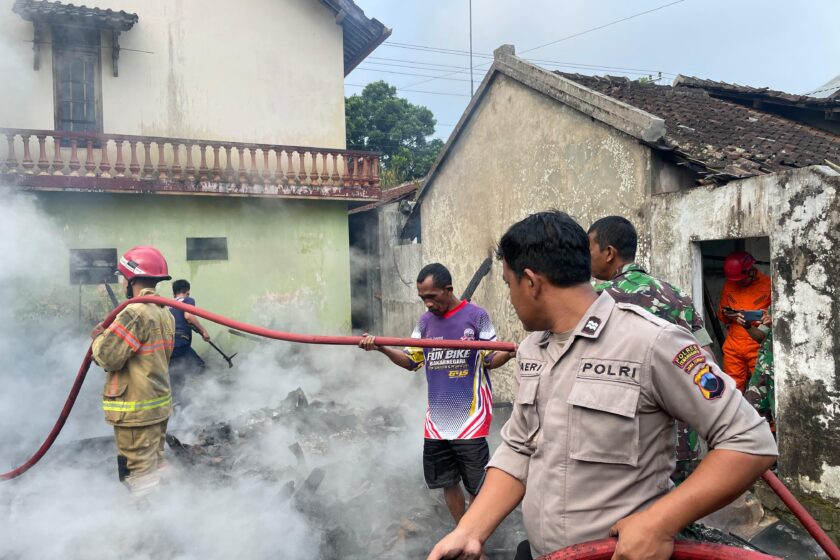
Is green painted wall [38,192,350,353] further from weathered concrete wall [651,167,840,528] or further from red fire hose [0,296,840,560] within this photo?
weathered concrete wall [651,167,840,528]

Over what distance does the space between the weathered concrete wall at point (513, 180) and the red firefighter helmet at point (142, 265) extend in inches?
178

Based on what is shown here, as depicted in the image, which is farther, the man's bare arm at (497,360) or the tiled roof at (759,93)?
the tiled roof at (759,93)

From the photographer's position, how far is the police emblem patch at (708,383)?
4.63ft

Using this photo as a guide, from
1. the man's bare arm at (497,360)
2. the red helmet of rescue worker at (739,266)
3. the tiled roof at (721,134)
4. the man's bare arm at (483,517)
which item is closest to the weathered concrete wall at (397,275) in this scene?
the tiled roof at (721,134)

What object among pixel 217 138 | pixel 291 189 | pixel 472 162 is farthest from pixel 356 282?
pixel 472 162

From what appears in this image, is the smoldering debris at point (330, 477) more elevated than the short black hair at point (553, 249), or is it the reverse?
the short black hair at point (553, 249)

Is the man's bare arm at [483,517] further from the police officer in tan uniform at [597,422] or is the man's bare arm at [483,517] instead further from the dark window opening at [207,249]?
the dark window opening at [207,249]

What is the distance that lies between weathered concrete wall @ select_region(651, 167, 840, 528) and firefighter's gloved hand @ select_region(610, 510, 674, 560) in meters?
3.87

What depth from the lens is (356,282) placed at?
554 inches

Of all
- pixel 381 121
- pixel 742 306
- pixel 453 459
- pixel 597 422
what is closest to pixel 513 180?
pixel 742 306

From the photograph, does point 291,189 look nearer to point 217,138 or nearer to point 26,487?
point 217,138

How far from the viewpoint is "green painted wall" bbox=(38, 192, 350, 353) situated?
10.5 m

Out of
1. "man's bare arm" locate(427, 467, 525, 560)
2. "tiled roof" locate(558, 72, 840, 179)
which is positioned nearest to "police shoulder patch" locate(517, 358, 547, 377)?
"man's bare arm" locate(427, 467, 525, 560)

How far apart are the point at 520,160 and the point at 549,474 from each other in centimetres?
698
